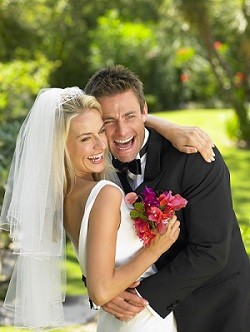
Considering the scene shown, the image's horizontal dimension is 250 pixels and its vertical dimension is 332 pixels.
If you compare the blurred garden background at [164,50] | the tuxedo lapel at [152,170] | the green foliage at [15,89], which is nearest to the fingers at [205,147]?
the tuxedo lapel at [152,170]

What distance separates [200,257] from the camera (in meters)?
2.67

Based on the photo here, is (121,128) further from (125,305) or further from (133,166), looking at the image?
(125,305)

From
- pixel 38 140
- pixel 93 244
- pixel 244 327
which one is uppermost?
pixel 38 140

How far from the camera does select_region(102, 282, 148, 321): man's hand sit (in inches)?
103

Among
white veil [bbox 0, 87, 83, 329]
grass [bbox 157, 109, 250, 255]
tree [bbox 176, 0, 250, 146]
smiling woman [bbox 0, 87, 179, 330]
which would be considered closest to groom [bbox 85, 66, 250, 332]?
smiling woman [bbox 0, 87, 179, 330]

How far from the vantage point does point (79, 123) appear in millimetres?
2652

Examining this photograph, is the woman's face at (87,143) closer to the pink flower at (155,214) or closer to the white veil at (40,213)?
the white veil at (40,213)

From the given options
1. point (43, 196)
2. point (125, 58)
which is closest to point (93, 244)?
point (43, 196)

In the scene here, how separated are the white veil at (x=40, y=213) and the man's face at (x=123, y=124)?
0.49 ft

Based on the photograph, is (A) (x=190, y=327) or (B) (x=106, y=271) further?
(A) (x=190, y=327)

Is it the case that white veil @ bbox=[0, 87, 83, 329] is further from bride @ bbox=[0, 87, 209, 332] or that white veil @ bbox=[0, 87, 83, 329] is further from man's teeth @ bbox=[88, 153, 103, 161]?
man's teeth @ bbox=[88, 153, 103, 161]

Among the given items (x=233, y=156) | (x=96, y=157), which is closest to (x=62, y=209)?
(x=96, y=157)

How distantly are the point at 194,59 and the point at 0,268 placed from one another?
18430 millimetres

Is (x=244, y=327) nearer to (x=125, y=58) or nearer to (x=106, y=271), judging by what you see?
(x=106, y=271)
